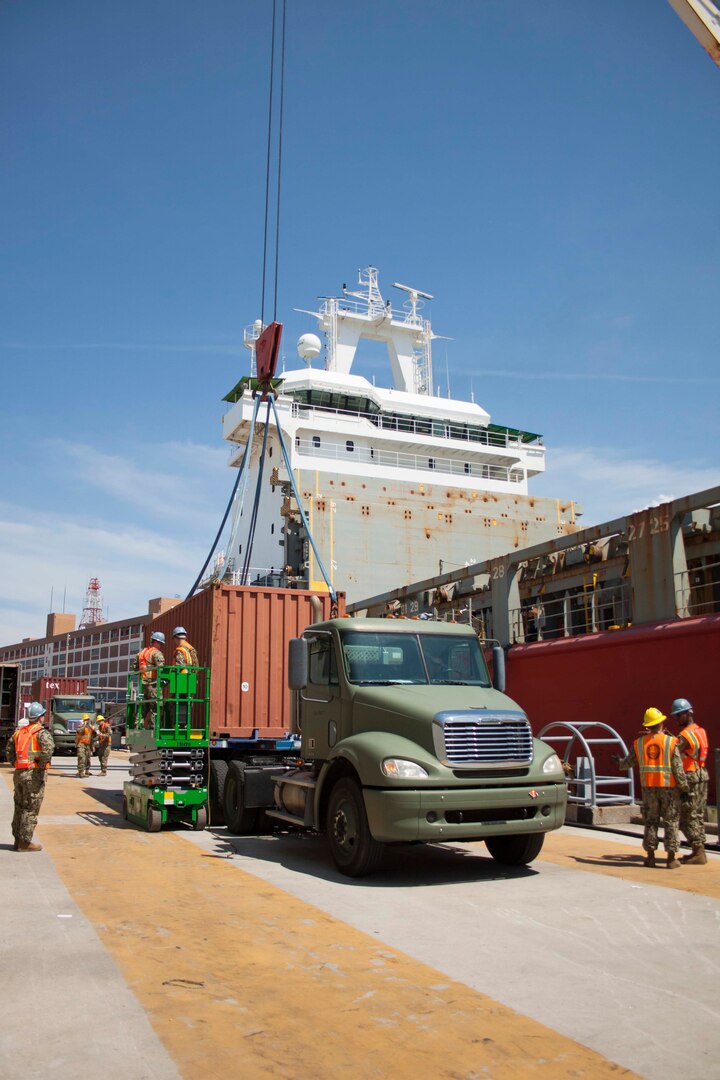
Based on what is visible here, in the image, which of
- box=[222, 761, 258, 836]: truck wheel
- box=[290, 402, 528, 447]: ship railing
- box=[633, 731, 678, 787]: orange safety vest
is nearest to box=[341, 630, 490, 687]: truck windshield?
box=[633, 731, 678, 787]: orange safety vest

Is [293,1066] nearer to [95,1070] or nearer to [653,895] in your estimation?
[95,1070]

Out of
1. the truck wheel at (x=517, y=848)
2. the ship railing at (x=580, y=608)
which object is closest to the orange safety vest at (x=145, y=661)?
the truck wheel at (x=517, y=848)

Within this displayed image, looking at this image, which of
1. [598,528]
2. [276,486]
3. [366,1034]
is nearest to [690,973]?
[366,1034]

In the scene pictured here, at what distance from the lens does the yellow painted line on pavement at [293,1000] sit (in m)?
4.02

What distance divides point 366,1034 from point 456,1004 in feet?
2.17

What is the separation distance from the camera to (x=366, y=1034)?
436 centimetres

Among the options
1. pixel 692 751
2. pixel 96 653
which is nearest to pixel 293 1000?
pixel 692 751

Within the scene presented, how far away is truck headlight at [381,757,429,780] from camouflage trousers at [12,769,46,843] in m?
4.67

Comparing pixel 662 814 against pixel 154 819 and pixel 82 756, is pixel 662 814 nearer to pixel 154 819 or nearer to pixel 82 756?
pixel 154 819

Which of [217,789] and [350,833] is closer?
[350,833]

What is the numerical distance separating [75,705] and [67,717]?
4.59 feet

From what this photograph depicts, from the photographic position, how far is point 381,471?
37.2 meters

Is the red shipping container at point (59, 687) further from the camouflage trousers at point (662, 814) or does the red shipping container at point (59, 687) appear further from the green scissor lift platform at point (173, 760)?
the camouflage trousers at point (662, 814)

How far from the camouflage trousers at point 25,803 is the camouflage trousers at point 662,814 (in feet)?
22.6
